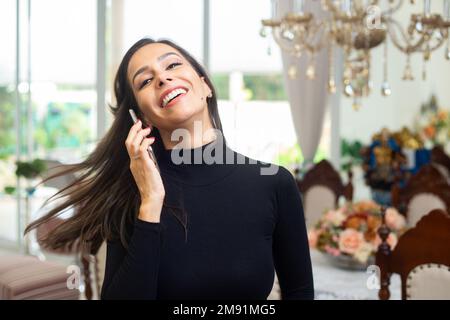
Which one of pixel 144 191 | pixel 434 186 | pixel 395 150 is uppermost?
pixel 144 191

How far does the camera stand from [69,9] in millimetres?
4758

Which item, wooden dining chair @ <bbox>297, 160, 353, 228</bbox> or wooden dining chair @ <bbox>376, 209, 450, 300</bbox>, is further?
wooden dining chair @ <bbox>297, 160, 353, 228</bbox>

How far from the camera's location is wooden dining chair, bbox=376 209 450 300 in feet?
5.18

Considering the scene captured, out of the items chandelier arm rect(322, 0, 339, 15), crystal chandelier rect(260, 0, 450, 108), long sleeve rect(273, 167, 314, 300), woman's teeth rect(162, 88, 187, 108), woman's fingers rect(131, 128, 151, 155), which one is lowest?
long sleeve rect(273, 167, 314, 300)

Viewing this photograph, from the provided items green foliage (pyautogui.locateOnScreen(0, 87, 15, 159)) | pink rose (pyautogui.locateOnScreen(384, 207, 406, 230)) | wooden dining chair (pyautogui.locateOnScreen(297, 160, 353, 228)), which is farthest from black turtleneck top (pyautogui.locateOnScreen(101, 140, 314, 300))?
green foliage (pyautogui.locateOnScreen(0, 87, 15, 159))

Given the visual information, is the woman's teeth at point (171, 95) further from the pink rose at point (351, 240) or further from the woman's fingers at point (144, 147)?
the pink rose at point (351, 240)

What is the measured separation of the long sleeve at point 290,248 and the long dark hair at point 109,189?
15 centimetres

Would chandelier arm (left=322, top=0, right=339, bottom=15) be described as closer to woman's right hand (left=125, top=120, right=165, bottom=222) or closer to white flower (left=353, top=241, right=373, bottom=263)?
white flower (left=353, top=241, right=373, bottom=263)

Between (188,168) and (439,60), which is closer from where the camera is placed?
(188,168)

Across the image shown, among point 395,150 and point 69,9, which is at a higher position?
point 69,9

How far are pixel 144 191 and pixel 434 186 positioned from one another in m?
2.35

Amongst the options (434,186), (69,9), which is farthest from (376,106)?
(69,9)

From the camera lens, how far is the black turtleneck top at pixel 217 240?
80cm
